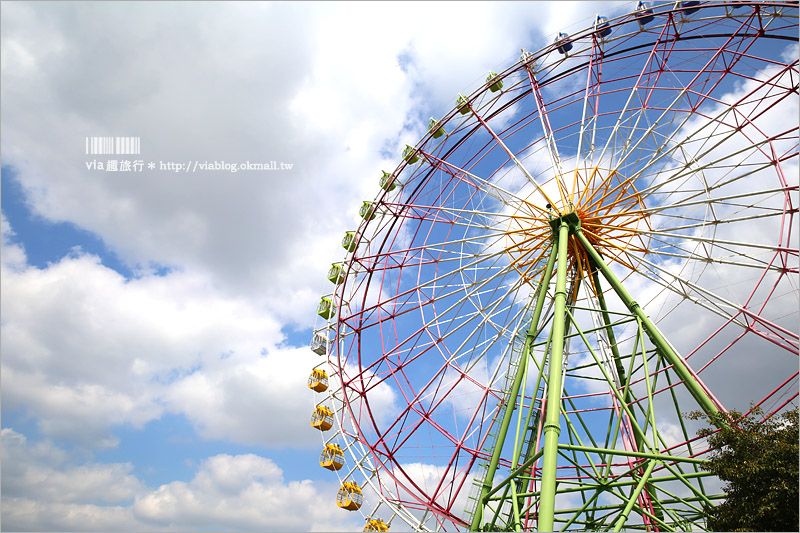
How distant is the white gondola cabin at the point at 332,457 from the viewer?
2555cm

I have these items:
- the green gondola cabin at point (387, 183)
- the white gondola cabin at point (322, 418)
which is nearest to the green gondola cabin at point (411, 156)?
the green gondola cabin at point (387, 183)

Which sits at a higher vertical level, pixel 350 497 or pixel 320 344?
pixel 320 344

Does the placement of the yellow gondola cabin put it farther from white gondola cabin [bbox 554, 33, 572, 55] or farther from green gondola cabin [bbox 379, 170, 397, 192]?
white gondola cabin [bbox 554, 33, 572, 55]

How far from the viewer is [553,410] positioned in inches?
615

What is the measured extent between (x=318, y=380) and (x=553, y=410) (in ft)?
47.0

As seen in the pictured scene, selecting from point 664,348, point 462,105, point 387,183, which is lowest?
point 664,348

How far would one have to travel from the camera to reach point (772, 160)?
19875mm

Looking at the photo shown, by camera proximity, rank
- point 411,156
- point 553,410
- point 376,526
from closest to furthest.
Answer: point 553,410
point 376,526
point 411,156

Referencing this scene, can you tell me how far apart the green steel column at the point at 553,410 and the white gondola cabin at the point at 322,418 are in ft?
42.5

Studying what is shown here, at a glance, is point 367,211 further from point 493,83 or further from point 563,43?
point 563,43

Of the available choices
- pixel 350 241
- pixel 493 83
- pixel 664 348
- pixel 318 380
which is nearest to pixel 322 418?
pixel 318 380

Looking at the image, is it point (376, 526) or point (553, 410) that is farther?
point (376, 526)

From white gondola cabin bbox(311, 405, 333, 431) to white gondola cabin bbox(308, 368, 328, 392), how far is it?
2.97 feet

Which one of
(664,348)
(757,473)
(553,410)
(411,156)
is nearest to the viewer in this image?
(757,473)
